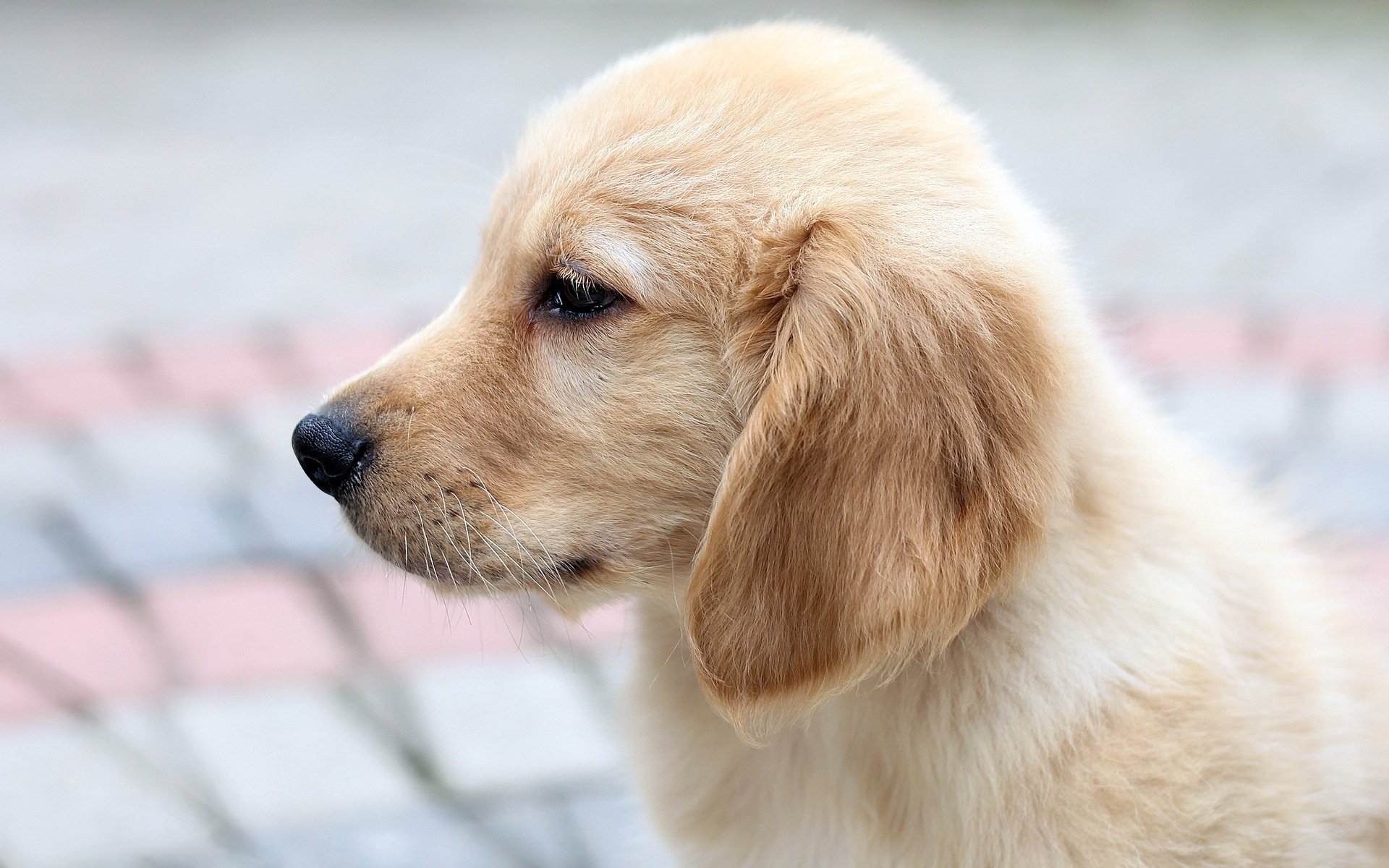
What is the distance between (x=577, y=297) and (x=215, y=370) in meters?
3.60

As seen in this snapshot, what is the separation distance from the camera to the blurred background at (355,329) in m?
3.04

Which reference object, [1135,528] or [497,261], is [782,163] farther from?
[1135,528]

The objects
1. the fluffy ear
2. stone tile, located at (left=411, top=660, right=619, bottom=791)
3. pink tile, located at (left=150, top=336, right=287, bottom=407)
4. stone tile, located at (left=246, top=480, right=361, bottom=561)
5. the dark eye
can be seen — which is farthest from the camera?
pink tile, located at (left=150, top=336, right=287, bottom=407)

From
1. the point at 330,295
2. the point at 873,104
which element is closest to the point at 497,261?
the point at 873,104

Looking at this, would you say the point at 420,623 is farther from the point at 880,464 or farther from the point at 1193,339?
the point at 1193,339

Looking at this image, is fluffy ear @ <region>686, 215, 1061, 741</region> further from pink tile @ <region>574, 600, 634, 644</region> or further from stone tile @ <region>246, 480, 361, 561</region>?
stone tile @ <region>246, 480, 361, 561</region>

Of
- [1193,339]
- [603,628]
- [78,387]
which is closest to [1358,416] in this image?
[1193,339]

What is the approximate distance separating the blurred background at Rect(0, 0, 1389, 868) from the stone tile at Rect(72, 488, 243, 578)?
0.01 meters

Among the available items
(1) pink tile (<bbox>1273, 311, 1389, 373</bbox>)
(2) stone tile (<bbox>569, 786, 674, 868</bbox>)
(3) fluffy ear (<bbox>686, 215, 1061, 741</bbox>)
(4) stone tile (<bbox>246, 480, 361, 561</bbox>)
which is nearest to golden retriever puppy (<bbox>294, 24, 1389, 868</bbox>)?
(3) fluffy ear (<bbox>686, 215, 1061, 741</bbox>)

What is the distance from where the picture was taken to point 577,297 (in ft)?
6.45

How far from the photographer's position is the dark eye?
1941 mm

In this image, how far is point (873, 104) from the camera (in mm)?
1953

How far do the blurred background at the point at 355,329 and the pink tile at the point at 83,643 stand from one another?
0.04 ft

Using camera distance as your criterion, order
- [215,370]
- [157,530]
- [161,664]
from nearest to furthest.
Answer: [161,664]
[157,530]
[215,370]
